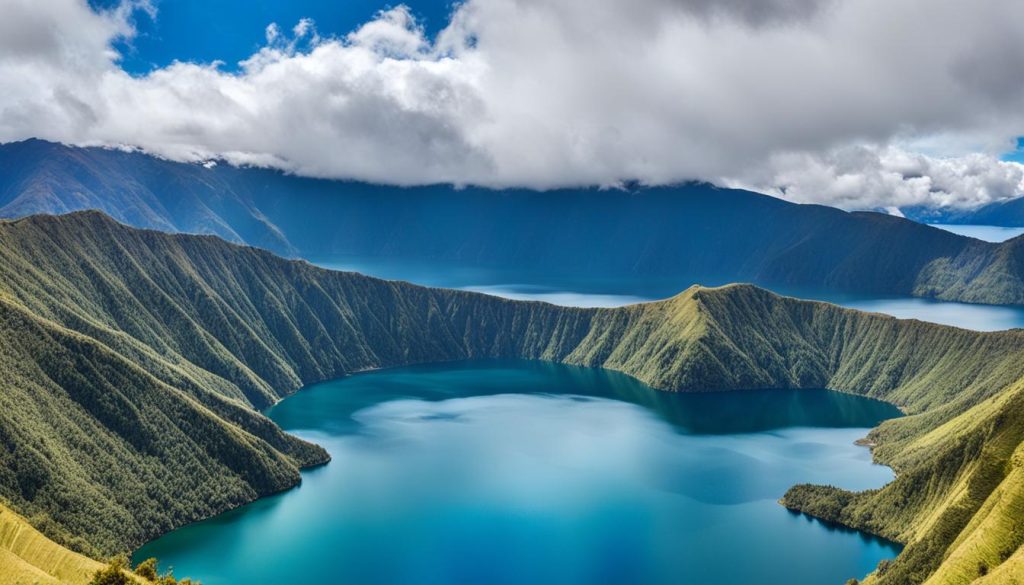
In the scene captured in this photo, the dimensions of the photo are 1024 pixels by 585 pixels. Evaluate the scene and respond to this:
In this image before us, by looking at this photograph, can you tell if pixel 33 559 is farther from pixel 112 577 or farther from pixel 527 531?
pixel 527 531

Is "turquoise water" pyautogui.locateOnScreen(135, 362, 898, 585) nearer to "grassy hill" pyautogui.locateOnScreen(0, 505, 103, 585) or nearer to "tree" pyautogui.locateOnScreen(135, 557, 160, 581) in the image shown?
"tree" pyautogui.locateOnScreen(135, 557, 160, 581)

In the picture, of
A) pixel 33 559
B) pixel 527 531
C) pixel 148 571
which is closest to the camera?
pixel 148 571

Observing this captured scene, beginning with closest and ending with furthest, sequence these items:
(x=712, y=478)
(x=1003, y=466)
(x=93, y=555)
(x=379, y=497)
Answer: (x=1003, y=466)
(x=93, y=555)
(x=379, y=497)
(x=712, y=478)

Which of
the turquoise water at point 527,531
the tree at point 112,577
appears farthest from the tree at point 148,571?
the turquoise water at point 527,531

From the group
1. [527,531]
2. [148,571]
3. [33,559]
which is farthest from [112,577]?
[527,531]

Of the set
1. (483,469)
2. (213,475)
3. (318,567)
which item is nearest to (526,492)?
(483,469)

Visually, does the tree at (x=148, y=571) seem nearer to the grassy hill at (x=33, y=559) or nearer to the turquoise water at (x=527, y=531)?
the grassy hill at (x=33, y=559)

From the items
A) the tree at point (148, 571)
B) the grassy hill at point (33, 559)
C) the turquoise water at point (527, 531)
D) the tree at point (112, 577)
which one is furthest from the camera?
the turquoise water at point (527, 531)

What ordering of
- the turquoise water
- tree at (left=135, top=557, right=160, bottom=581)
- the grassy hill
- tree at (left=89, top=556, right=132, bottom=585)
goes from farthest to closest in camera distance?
the turquoise water < tree at (left=135, top=557, right=160, bottom=581) < the grassy hill < tree at (left=89, top=556, right=132, bottom=585)

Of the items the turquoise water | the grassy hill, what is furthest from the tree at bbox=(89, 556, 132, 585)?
the turquoise water

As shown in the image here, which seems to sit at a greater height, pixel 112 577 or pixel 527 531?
pixel 527 531

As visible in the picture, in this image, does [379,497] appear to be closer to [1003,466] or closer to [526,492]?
[526,492]
